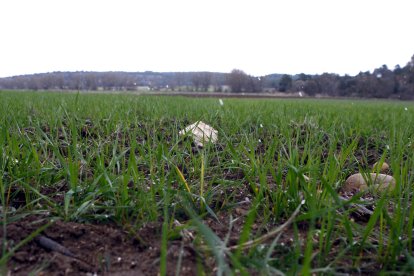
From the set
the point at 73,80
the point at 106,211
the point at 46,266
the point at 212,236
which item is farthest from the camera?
the point at 73,80

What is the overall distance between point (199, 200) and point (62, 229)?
1.61 ft

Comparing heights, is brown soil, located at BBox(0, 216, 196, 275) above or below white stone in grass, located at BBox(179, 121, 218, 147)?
below

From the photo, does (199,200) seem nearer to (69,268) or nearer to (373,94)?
(69,268)

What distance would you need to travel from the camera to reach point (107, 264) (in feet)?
2.90

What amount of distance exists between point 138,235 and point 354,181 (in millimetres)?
1075

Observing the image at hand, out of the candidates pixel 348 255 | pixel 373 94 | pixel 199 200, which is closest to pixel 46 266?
pixel 199 200

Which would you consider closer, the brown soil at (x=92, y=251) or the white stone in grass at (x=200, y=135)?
the brown soil at (x=92, y=251)

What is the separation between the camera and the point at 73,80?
1466cm

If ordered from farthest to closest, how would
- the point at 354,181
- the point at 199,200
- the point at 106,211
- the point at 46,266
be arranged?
the point at 354,181 < the point at 199,200 < the point at 106,211 < the point at 46,266

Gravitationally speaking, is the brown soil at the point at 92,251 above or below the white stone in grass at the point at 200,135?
below

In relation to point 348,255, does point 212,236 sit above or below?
above

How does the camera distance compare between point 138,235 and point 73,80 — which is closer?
point 138,235

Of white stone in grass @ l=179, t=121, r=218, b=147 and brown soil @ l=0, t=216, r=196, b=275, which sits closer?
brown soil @ l=0, t=216, r=196, b=275

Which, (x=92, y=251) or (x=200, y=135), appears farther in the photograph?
(x=200, y=135)
